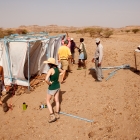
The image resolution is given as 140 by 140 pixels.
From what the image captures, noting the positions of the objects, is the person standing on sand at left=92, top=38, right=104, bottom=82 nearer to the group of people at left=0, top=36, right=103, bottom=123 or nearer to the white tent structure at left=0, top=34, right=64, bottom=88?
the group of people at left=0, top=36, right=103, bottom=123

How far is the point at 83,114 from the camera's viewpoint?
536 cm

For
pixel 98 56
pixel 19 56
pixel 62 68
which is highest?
pixel 19 56

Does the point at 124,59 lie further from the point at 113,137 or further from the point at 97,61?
the point at 113,137

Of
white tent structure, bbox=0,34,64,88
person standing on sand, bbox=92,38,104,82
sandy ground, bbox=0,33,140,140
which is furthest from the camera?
person standing on sand, bbox=92,38,104,82

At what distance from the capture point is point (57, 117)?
16.6 ft

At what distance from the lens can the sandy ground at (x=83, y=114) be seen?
4500 millimetres

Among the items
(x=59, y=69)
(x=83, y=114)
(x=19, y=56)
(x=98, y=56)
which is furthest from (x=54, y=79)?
(x=98, y=56)

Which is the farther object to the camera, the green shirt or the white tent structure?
the white tent structure

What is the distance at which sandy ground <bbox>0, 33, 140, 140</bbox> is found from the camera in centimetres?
450

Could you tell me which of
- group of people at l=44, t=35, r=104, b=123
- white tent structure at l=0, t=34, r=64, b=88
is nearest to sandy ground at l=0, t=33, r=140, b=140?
group of people at l=44, t=35, r=104, b=123


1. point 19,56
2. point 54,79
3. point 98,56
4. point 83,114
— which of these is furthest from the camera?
point 98,56

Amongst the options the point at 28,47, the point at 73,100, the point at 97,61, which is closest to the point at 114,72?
the point at 97,61

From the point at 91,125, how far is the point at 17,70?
3825mm

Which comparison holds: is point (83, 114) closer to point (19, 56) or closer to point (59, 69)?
point (59, 69)
